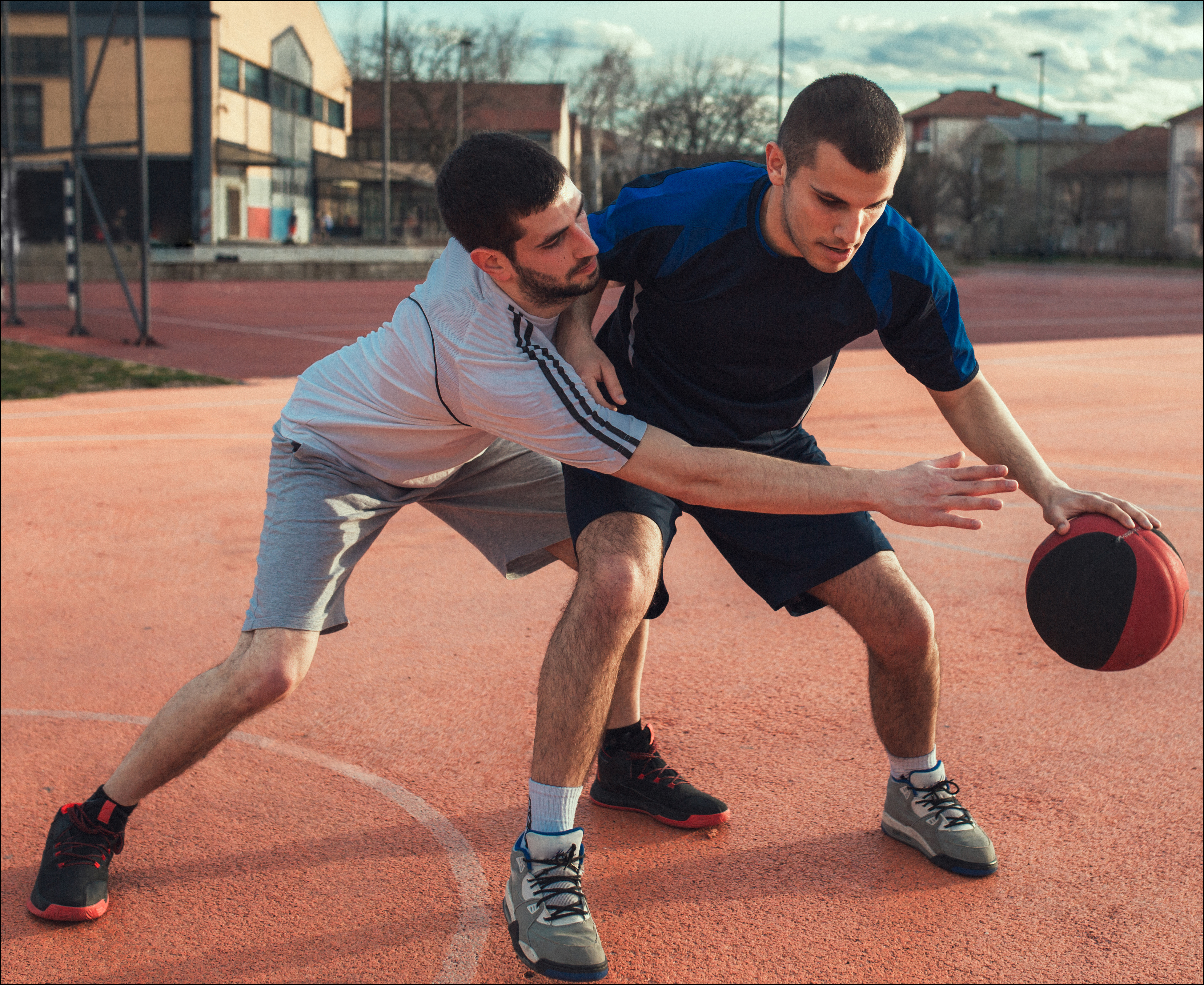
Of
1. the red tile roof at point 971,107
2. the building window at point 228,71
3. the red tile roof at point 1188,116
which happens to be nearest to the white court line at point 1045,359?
the building window at point 228,71

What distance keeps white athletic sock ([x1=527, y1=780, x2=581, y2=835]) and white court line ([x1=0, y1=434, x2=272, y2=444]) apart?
753 cm

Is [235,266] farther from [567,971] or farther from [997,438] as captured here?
[567,971]

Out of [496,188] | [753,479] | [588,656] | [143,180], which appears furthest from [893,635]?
[143,180]

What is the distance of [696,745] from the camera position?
425 centimetres

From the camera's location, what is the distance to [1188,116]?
6956 cm

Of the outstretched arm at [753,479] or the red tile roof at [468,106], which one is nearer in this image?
the outstretched arm at [753,479]

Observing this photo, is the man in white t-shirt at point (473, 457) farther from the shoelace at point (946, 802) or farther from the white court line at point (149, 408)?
the white court line at point (149, 408)

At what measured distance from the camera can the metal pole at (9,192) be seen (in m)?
18.3

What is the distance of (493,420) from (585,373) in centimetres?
27

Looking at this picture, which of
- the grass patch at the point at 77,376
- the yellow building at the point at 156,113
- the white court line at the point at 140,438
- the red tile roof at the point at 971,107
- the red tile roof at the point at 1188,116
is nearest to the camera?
the white court line at the point at 140,438

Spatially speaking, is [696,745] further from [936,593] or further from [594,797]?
[936,593]

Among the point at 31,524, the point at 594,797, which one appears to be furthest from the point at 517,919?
the point at 31,524

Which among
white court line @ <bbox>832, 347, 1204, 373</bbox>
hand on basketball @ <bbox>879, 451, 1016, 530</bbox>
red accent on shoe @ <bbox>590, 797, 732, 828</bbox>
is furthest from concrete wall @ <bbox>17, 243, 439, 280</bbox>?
hand on basketball @ <bbox>879, 451, 1016, 530</bbox>

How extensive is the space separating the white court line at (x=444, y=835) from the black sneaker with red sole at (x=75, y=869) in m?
0.41
